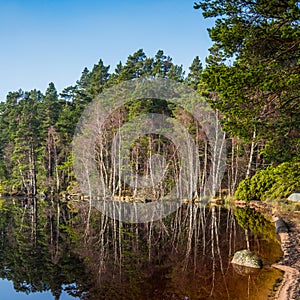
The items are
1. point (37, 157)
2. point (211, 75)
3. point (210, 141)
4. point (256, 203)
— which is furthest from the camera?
point (37, 157)

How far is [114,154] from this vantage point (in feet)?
103

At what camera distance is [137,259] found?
1064 centimetres

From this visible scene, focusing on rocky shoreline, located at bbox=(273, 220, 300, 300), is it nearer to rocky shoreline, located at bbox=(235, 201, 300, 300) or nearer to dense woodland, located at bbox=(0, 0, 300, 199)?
rocky shoreline, located at bbox=(235, 201, 300, 300)

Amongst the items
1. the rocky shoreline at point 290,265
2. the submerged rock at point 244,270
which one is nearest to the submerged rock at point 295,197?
the rocky shoreline at point 290,265

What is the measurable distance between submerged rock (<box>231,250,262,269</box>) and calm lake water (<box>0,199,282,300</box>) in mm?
195

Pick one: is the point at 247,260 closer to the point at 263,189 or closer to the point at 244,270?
the point at 244,270

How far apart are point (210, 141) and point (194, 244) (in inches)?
646

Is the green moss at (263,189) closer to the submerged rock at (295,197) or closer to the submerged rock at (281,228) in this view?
the submerged rock at (295,197)

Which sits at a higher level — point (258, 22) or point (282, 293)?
point (258, 22)

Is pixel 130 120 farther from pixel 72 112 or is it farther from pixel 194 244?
pixel 194 244

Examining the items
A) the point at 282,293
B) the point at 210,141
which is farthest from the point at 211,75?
the point at 210,141

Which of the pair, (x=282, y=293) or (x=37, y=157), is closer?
(x=282, y=293)

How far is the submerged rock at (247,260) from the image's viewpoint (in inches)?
356

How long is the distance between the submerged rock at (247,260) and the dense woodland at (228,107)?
2208mm
